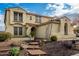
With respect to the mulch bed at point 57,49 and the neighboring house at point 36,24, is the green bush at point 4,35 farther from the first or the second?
the mulch bed at point 57,49

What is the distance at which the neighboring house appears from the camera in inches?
162

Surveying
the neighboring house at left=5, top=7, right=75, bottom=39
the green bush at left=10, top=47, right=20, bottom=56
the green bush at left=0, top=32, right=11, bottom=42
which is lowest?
the green bush at left=10, top=47, right=20, bottom=56

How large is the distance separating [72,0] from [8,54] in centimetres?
106

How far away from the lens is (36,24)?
4.14 meters

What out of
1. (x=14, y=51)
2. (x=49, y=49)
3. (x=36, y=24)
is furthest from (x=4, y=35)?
(x=49, y=49)

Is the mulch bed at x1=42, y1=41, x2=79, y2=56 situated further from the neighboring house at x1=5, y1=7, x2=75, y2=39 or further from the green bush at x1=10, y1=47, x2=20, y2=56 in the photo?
the green bush at x1=10, y1=47, x2=20, y2=56

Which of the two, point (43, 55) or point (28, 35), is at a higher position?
point (28, 35)

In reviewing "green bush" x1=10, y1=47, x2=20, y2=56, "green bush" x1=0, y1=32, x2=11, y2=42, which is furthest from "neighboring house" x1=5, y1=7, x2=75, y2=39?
"green bush" x1=10, y1=47, x2=20, y2=56

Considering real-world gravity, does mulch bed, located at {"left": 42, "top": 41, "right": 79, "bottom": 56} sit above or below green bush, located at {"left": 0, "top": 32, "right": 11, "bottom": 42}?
below

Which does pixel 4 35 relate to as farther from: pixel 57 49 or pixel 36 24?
pixel 57 49

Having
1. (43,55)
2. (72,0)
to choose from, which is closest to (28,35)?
(43,55)

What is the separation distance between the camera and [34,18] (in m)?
4.13

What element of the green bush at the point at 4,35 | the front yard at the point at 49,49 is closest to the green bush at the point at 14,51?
the front yard at the point at 49,49

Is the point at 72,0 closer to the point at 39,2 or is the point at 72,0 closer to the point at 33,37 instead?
the point at 39,2
